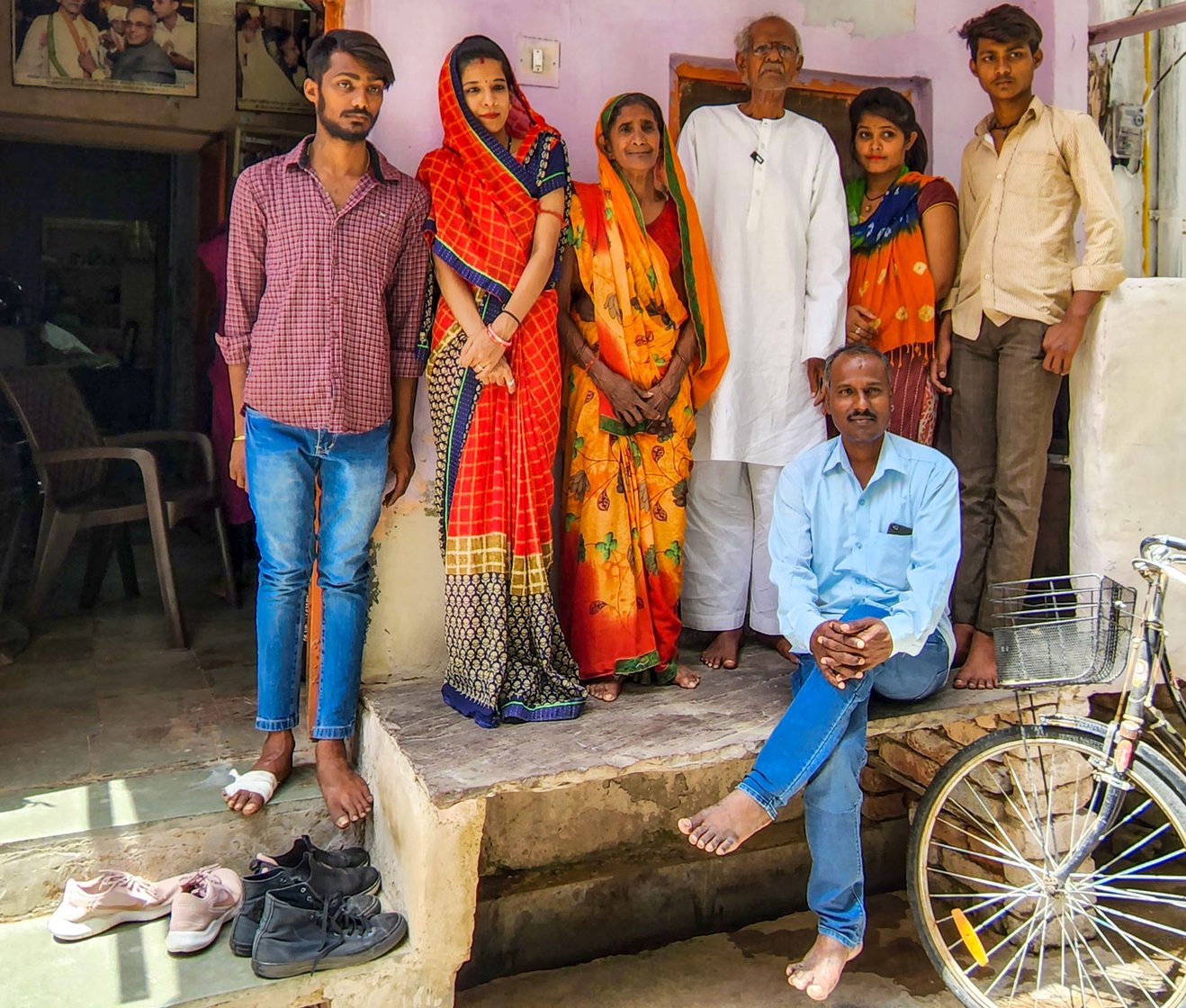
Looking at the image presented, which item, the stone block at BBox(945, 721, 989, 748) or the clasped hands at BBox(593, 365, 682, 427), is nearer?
the clasped hands at BBox(593, 365, 682, 427)

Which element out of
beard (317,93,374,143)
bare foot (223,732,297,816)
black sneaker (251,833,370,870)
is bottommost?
black sneaker (251,833,370,870)

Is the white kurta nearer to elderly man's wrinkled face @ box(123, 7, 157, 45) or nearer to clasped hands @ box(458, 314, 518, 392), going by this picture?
clasped hands @ box(458, 314, 518, 392)

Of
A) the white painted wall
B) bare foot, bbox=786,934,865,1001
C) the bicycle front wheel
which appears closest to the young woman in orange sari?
the white painted wall

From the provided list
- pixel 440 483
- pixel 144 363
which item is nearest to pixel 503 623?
pixel 440 483

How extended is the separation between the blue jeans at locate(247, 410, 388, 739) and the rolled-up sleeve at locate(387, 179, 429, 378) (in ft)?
0.73

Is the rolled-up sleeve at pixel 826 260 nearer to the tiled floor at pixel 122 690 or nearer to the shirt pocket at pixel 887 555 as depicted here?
the shirt pocket at pixel 887 555

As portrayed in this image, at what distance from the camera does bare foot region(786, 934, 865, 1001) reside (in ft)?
9.24

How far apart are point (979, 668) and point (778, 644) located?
68 cm

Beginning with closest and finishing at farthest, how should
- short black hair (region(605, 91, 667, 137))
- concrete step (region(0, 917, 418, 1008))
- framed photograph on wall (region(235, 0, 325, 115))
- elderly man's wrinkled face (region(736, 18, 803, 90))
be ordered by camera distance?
1. concrete step (region(0, 917, 418, 1008))
2. short black hair (region(605, 91, 667, 137))
3. elderly man's wrinkled face (region(736, 18, 803, 90))
4. framed photograph on wall (region(235, 0, 325, 115))

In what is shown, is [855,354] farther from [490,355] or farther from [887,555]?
[490,355]

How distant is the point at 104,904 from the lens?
271cm

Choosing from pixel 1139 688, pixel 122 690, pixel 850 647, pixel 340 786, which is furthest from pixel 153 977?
pixel 1139 688

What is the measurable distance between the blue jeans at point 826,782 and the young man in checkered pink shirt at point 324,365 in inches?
46.1

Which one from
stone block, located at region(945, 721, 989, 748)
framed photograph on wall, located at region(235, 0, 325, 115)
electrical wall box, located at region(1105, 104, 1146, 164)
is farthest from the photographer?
framed photograph on wall, located at region(235, 0, 325, 115)
